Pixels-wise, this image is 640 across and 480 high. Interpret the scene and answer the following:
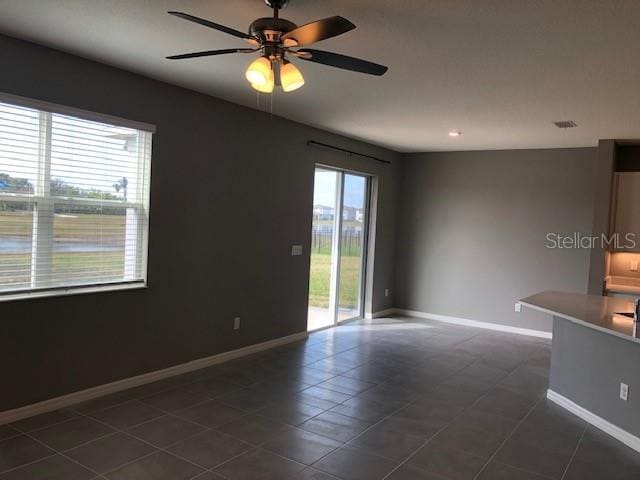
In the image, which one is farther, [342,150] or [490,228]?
[490,228]

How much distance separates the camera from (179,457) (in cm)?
295

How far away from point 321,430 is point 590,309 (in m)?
2.29

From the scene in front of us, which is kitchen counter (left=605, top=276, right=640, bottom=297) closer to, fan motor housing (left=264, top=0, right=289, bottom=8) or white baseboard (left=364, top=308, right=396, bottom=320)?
white baseboard (left=364, top=308, right=396, bottom=320)

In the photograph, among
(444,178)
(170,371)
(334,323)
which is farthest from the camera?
(444,178)

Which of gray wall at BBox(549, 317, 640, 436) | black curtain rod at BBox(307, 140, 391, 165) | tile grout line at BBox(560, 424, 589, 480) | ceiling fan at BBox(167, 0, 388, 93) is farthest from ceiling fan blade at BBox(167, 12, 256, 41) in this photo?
black curtain rod at BBox(307, 140, 391, 165)

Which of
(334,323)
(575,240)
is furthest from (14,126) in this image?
(575,240)

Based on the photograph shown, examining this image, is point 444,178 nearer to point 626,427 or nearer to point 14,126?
point 626,427

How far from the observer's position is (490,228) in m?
7.05

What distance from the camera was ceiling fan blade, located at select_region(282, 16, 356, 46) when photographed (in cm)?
198

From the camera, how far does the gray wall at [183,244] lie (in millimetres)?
3439

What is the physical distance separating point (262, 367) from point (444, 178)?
416 cm

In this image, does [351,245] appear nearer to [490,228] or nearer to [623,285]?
[490,228]

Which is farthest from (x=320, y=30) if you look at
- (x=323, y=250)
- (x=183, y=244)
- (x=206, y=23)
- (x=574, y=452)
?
(x=323, y=250)

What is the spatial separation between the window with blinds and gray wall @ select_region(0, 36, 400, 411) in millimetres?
114
